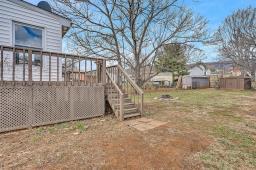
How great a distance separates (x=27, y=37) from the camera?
20.7ft

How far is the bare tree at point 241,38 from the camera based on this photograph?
21609 millimetres

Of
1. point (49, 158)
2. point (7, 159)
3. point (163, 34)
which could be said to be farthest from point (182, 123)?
point (163, 34)

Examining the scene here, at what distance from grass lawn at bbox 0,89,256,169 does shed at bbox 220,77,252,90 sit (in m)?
17.3

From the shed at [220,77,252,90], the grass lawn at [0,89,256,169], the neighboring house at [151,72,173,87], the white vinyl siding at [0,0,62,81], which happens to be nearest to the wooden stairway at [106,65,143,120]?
the grass lawn at [0,89,256,169]

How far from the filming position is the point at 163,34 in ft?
41.3

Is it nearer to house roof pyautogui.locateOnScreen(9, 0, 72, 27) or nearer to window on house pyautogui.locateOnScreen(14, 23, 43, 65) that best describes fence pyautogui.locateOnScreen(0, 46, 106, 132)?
window on house pyautogui.locateOnScreen(14, 23, 43, 65)

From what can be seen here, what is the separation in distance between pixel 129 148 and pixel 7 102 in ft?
9.52

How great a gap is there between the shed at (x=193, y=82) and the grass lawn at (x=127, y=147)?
18433 millimetres

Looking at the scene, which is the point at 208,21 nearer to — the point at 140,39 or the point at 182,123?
the point at 140,39

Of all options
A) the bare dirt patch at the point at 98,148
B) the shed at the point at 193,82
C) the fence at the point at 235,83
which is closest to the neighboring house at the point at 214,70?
the shed at the point at 193,82

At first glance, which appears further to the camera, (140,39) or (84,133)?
(140,39)

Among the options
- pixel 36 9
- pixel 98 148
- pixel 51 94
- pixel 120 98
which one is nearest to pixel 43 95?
pixel 51 94

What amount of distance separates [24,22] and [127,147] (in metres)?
5.26

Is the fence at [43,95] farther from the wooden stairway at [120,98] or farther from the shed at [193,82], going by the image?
the shed at [193,82]
